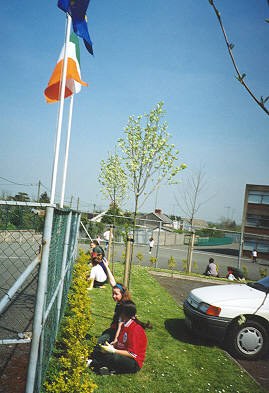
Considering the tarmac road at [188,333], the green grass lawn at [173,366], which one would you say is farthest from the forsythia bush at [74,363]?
the tarmac road at [188,333]

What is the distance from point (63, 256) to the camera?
4.79 meters

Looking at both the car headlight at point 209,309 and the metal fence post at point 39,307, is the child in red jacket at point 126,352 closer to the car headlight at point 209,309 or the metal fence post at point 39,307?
the car headlight at point 209,309

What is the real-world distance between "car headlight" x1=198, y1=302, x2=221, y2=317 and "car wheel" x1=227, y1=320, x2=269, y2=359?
0.41m

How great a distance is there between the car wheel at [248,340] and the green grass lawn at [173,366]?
29cm

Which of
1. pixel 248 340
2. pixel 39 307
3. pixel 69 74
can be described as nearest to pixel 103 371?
pixel 39 307

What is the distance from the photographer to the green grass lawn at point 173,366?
4.19 meters

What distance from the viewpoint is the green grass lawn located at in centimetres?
419

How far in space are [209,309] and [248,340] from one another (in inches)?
34.9

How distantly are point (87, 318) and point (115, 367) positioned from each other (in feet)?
2.79

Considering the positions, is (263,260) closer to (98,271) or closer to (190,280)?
(190,280)

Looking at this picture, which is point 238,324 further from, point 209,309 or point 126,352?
point 126,352

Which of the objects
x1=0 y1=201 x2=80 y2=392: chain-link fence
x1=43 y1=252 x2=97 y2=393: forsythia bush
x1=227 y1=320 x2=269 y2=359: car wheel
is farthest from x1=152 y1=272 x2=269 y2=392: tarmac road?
x1=0 y1=201 x2=80 y2=392: chain-link fence

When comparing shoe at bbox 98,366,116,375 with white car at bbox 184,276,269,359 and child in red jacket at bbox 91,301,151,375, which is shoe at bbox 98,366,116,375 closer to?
child in red jacket at bbox 91,301,151,375

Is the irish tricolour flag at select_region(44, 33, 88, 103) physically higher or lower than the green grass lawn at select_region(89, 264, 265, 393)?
higher
